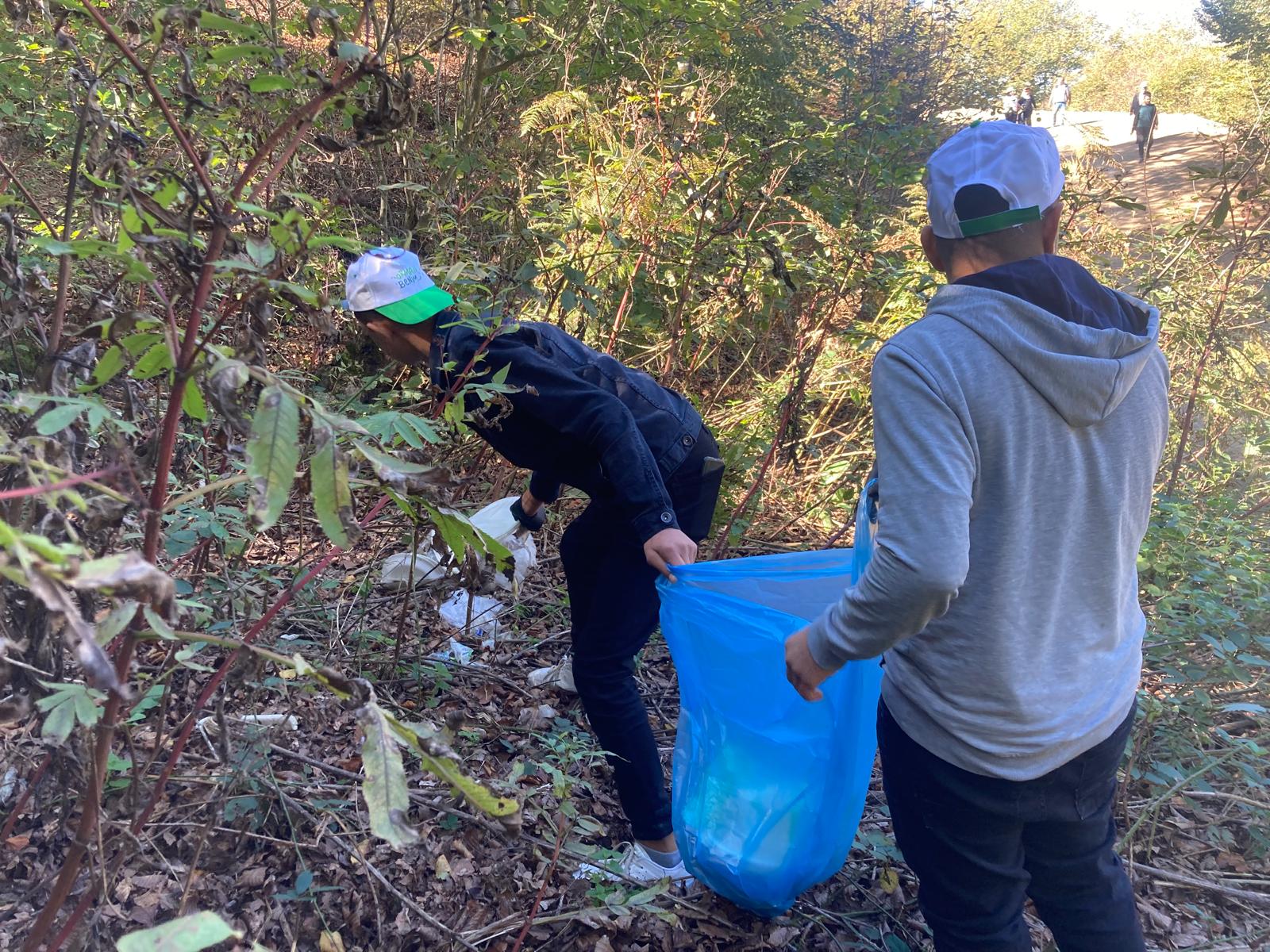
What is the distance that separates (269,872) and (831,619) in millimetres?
1538

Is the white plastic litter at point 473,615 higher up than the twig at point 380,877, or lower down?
lower down

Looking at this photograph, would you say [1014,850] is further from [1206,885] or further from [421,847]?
[421,847]

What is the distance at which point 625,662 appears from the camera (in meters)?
2.35

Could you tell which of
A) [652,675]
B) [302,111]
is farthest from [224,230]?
[652,675]

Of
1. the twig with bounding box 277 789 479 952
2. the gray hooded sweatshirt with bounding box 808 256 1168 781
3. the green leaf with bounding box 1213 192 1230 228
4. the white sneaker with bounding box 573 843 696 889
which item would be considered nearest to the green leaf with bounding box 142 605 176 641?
the gray hooded sweatshirt with bounding box 808 256 1168 781

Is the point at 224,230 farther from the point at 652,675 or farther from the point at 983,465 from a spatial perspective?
the point at 652,675

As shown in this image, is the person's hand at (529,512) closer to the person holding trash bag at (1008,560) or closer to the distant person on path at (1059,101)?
the person holding trash bag at (1008,560)

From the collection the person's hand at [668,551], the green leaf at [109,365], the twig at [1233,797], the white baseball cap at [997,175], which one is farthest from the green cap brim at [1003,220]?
the twig at [1233,797]

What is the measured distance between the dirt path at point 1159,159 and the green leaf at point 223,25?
226cm

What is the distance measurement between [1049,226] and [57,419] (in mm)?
1431

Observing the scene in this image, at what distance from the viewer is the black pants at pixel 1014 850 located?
4.80ft

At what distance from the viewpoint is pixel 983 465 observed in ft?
4.32

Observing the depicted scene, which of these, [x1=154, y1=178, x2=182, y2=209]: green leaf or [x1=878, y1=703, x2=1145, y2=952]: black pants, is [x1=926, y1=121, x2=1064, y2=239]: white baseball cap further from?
[x1=154, y1=178, x2=182, y2=209]: green leaf

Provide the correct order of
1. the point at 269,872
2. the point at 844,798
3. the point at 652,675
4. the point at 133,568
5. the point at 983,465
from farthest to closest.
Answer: the point at 652,675
the point at 269,872
the point at 844,798
the point at 983,465
the point at 133,568
